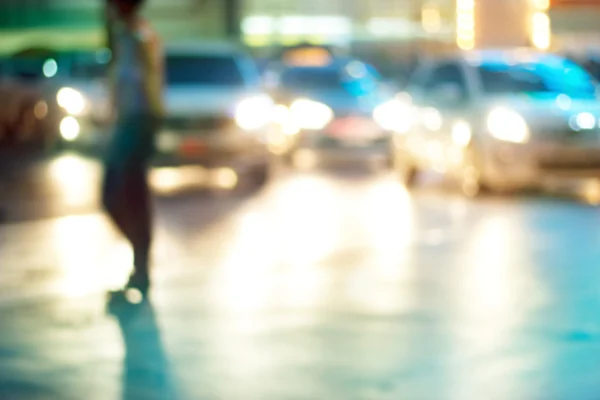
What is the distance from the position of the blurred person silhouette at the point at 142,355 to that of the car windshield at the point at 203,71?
365 inches

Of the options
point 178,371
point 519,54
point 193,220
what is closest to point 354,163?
point 519,54

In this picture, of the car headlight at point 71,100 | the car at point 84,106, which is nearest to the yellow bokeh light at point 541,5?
the car at point 84,106

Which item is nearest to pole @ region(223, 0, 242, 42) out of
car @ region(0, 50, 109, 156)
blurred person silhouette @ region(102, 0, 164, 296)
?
car @ region(0, 50, 109, 156)

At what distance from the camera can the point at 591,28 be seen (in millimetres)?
29375

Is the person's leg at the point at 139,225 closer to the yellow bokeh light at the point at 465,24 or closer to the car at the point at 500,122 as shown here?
the car at the point at 500,122

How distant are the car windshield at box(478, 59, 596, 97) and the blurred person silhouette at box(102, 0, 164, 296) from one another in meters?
7.97

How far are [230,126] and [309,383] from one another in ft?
34.3

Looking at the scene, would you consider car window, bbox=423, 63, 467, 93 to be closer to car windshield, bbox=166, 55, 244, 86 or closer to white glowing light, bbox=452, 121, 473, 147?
white glowing light, bbox=452, 121, 473, 147

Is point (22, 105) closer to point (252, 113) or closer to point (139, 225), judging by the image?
point (252, 113)

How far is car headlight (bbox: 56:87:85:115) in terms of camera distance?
57.4 feet

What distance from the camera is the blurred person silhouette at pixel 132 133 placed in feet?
28.9

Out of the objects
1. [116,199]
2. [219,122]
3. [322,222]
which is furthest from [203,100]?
[116,199]

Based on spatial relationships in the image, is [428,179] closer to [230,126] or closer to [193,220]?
[230,126]

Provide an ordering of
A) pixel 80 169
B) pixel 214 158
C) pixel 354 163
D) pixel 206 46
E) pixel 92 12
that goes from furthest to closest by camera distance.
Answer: pixel 92 12 → pixel 354 163 → pixel 80 169 → pixel 206 46 → pixel 214 158
